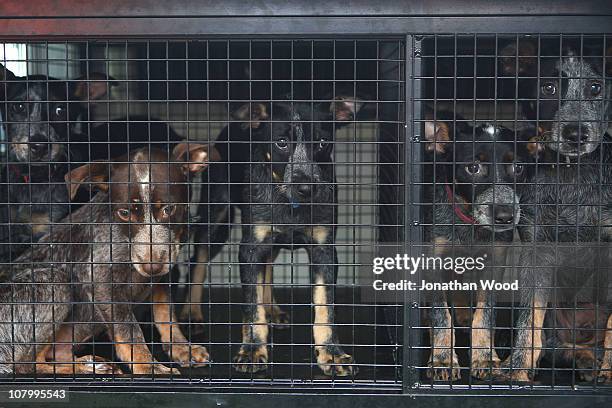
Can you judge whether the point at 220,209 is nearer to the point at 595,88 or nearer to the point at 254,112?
the point at 254,112

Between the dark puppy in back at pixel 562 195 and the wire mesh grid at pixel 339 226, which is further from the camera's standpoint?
the dark puppy in back at pixel 562 195

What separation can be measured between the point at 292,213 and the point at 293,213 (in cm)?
4

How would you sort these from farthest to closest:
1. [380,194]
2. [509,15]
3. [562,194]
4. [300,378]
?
1. [380,194]
2. [562,194]
3. [300,378]
4. [509,15]

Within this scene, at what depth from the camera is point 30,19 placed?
312cm

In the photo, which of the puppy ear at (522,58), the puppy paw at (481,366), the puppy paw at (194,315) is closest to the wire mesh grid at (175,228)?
the puppy paw at (194,315)

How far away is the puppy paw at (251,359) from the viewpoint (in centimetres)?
366

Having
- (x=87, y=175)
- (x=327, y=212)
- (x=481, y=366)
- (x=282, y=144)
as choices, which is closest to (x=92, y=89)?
(x=87, y=175)

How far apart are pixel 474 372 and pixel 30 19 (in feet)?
8.47

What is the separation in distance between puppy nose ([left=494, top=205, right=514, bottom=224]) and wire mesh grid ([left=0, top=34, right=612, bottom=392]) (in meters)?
0.01

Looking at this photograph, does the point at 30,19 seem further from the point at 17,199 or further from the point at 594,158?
the point at 594,158

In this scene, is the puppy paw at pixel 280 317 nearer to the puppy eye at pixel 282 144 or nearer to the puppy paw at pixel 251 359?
the puppy paw at pixel 251 359

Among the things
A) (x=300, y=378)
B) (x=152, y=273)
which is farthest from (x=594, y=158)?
(x=152, y=273)

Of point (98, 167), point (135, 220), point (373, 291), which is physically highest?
point (98, 167)

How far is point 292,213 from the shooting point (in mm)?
3965
